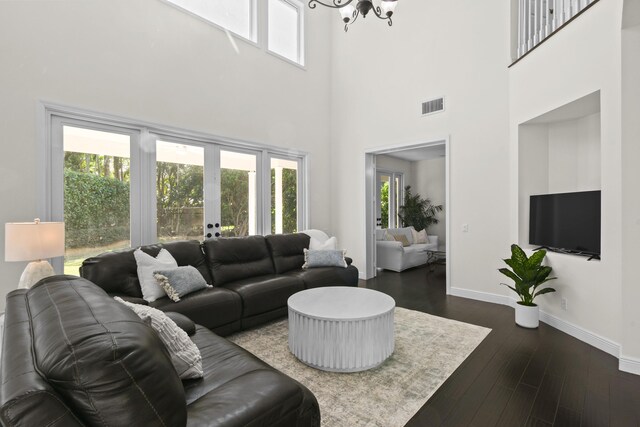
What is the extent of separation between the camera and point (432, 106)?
493 centimetres

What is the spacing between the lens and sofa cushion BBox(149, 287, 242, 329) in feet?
9.12

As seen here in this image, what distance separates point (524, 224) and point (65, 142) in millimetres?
5426

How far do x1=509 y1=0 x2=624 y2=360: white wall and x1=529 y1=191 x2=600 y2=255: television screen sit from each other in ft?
0.53

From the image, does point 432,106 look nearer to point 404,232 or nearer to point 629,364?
point 404,232

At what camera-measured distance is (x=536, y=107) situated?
11.9 ft

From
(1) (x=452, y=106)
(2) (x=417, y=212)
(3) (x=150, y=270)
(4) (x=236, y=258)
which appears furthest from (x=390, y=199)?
(3) (x=150, y=270)

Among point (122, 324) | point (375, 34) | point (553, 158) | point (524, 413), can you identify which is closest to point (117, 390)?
point (122, 324)

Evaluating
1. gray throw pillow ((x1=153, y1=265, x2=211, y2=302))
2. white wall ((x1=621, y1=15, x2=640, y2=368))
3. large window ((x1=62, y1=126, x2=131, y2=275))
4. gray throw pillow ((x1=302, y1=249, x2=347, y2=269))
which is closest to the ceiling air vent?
white wall ((x1=621, y1=15, x2=640, y2=368))

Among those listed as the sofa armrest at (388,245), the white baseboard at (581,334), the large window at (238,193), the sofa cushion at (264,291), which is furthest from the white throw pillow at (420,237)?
the sofa cushion at (264,291)

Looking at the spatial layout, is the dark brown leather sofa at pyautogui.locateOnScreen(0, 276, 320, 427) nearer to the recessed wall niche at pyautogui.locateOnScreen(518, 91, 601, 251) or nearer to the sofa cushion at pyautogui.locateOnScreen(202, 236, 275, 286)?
the sofa cushion at pyautogui.locateOnScreen(202, 236, 275, 286)

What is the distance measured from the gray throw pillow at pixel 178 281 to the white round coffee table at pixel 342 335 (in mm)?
1086

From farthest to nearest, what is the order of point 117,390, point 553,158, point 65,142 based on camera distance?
point 553,158
point 65,142
point 117,390

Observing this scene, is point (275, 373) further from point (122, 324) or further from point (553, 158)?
point (553, 158)

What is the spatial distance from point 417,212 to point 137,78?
683 centimetres
